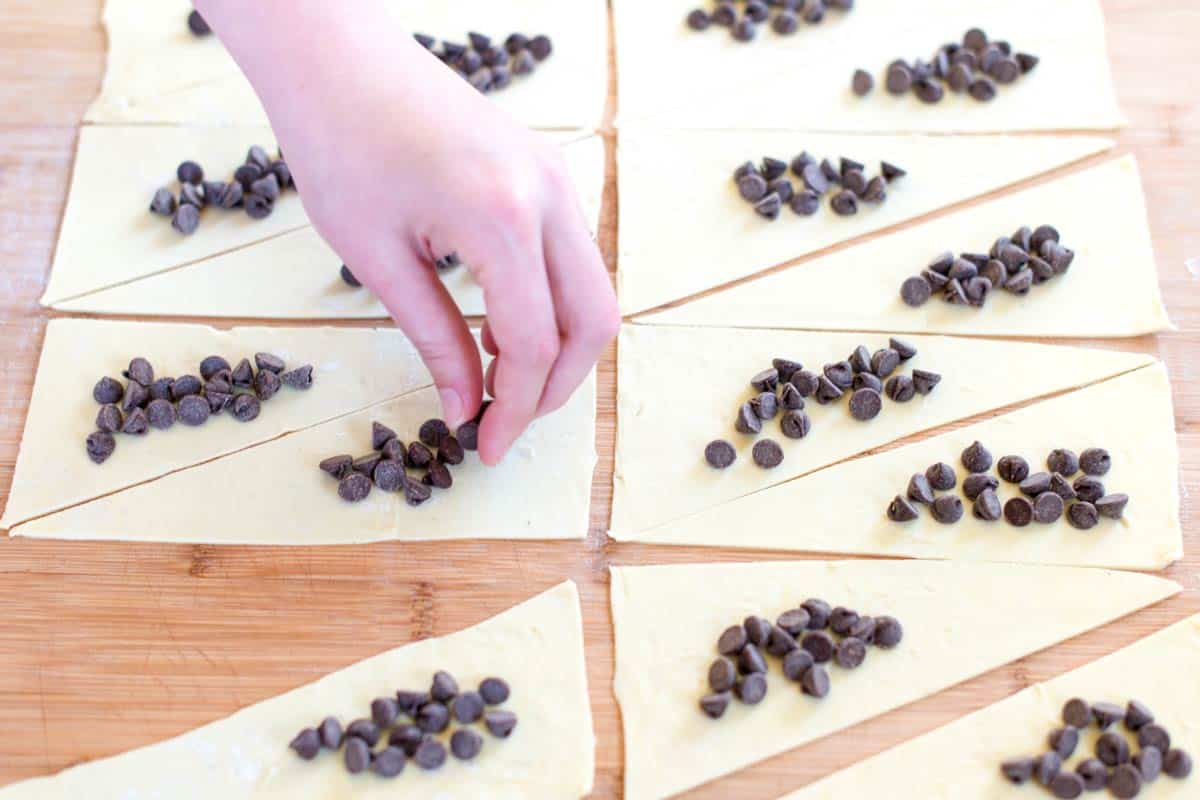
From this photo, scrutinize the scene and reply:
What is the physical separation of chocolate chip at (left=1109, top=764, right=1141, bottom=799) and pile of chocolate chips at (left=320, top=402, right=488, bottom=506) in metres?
0.96

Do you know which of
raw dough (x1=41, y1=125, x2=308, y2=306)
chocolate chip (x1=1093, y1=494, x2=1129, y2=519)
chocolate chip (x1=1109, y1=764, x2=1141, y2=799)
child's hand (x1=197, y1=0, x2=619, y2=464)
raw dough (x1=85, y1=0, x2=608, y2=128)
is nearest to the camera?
child's hand (x1=197, y1=0, x2=619, y2=464)

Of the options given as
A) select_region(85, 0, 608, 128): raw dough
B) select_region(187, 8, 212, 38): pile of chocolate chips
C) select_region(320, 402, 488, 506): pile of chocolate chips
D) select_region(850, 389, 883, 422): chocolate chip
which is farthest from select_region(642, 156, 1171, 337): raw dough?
select_region(187, 8, 212, 38): pile of chocolate chips

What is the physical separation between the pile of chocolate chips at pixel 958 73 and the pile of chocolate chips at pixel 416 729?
1.28 metres

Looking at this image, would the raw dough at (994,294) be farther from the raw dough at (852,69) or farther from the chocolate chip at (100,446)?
the chocolate chip at (100,446)

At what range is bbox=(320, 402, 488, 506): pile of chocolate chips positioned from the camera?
1650 mm

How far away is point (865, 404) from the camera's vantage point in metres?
1.73

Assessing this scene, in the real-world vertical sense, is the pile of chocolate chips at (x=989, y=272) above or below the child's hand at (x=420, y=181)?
below

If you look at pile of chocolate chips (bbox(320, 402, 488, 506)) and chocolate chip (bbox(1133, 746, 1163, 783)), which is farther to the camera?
pile of chocolate chips (bbox(320, 402, 488, 506))

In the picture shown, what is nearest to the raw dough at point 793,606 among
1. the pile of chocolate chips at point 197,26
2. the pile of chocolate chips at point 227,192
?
the pile of chocolate chips at point 227,192

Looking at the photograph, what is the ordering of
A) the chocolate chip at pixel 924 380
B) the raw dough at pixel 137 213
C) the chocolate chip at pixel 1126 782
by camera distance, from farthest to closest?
the raw dough at pixel 137 213, the chocolate chip at pixel 924 380, the chocolate chip at pixel 1126 782

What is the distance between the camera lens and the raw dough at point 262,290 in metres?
1.83

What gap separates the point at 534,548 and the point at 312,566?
0.32 metres

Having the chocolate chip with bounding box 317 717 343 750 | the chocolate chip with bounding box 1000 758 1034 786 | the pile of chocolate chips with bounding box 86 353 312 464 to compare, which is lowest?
the chocolate chip with bounding box 317 717 343 750

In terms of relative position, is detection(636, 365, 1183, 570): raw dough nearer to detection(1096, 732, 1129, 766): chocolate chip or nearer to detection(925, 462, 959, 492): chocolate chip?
detection(925, 462, 959, 492): chocolate chip
